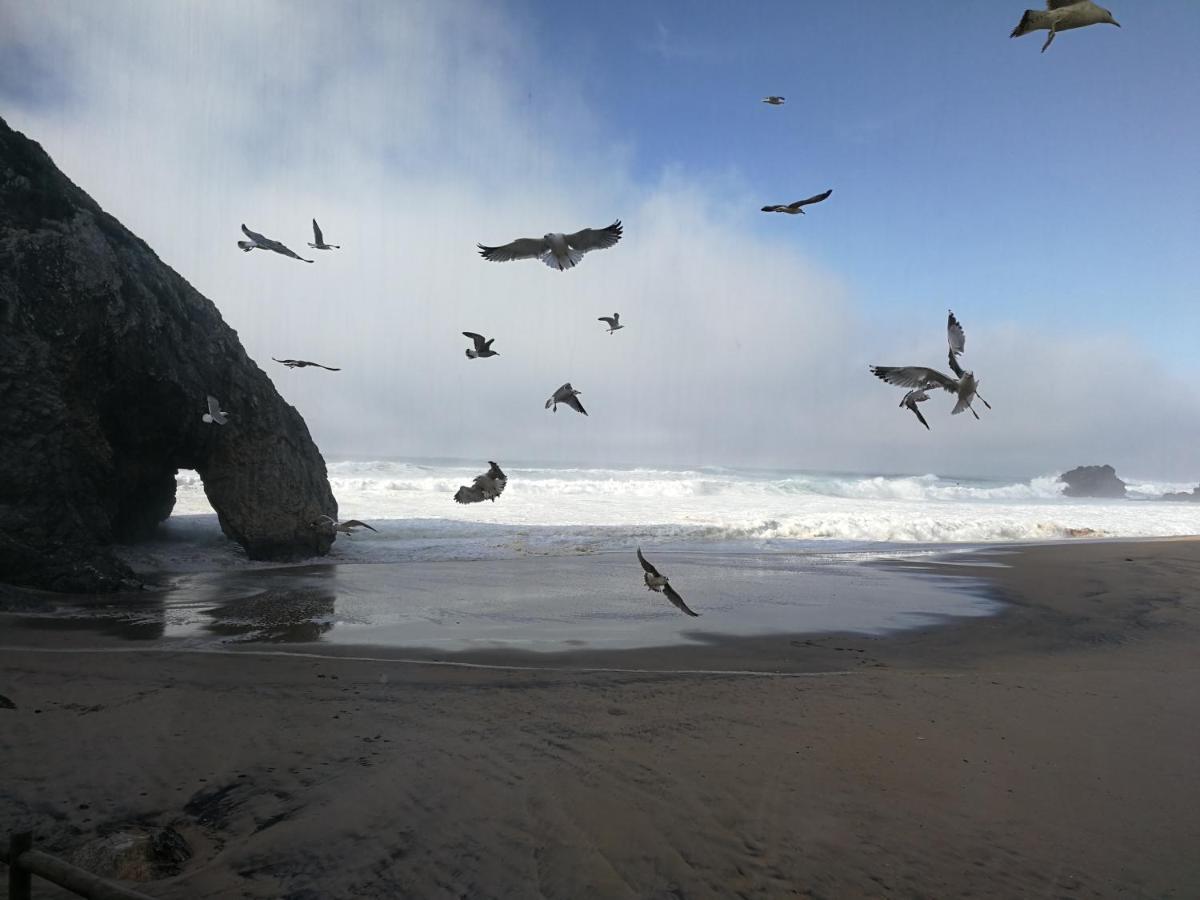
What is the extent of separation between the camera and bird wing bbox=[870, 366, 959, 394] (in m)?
6.00

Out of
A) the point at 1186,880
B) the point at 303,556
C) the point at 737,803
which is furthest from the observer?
the point at 303,556

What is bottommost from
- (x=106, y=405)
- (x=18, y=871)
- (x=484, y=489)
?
(x=18, y=871)

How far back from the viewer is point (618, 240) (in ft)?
22.8

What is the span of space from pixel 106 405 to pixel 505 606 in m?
6.90

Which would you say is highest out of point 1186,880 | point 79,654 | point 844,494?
point 844,494

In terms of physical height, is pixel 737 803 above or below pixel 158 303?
below

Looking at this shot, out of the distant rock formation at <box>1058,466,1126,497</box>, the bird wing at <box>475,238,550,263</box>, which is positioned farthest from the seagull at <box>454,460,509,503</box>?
the distant rock formation at <box>1058,466,1126,497</box>

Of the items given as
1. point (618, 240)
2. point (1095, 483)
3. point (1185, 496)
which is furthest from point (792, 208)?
point (1185, 496)

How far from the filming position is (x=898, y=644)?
24.0ft

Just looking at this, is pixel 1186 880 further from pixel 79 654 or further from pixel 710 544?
pixel 710 544

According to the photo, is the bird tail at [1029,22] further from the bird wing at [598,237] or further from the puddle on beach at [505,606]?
the puddle on beach at [505,606]

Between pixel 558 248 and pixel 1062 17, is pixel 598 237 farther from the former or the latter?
pixel 1062 17

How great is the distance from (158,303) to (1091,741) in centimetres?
1300

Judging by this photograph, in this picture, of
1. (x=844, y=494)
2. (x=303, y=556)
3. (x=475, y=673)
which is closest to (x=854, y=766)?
(x=475, y=673)
